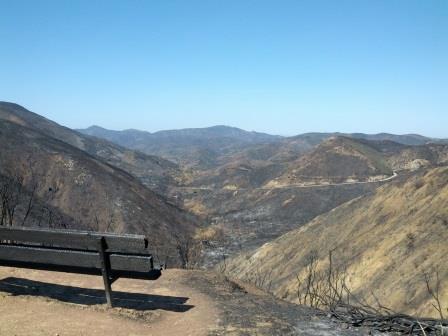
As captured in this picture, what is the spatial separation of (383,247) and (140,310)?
24.3m

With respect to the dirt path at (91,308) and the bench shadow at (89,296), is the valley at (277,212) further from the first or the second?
the bench shadow at (89,296)

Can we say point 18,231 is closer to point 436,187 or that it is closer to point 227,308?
point 227,308

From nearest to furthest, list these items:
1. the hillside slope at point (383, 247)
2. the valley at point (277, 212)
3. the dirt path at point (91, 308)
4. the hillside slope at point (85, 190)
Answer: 1. the dirt path at point (91, 308)
2. the hillside slope at point (383, 247)
3. the valley at point (277, 212)
4. the hillside slope at point (85, 190)

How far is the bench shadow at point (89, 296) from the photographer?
24.2 ft

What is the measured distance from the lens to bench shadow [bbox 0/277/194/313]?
7383mm

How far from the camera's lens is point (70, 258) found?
7254 millimetres

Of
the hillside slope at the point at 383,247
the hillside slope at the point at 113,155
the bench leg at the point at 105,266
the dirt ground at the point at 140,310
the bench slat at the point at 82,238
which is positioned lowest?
the hillside slope at the point at 383,247

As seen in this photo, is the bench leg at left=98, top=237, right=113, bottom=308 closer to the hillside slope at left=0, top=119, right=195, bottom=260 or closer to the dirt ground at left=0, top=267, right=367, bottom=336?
the dirt ground at left=0, top=267, right=367, bottom=336

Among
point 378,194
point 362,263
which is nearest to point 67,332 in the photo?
point 362,263

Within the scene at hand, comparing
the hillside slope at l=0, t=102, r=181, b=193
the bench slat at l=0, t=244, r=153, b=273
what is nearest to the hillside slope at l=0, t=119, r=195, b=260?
the bench slat at l=0, t=244, r=153, b=273

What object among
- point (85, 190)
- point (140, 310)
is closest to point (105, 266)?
point (140, 310)

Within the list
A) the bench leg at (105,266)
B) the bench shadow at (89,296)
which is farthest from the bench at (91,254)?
the bench shadow at (89,296)

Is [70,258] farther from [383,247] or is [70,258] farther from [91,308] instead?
[383,247]

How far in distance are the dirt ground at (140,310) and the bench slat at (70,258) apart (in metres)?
0.57
